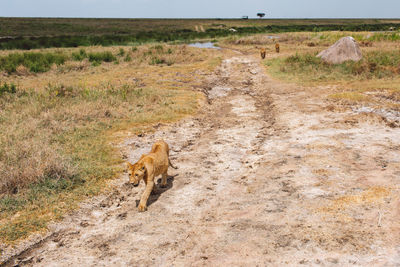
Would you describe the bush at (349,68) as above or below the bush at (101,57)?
below

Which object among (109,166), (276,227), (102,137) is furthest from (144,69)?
(276,227)

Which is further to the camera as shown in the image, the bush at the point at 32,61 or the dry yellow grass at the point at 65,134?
the bush at the point at 32,61

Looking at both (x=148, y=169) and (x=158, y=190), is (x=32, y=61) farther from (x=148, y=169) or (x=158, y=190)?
(x=148, y=169)

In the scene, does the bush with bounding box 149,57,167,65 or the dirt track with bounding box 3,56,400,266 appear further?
the bush with bounding box 149,57,167,65

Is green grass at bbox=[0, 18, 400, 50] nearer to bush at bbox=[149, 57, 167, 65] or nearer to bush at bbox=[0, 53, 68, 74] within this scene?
bush at bbox=[0, 53, 68, 74]

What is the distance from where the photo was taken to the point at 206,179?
664 centimetres

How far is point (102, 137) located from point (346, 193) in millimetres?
6876

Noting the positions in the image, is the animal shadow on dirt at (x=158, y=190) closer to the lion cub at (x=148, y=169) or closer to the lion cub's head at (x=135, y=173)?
the lion cub at (x=148, y=169)

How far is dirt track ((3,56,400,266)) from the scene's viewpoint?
408 cm

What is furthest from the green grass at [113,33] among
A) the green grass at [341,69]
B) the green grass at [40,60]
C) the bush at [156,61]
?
the green grass at [341,69]

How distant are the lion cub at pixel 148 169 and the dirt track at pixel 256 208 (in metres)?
0.27

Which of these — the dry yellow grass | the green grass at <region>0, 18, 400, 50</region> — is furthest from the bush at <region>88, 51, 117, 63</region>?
the green grass at <region>0, 18, 400, 50</region>

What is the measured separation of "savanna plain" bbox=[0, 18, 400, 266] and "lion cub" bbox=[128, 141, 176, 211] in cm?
27

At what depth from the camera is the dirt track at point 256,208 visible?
13.4 ft
